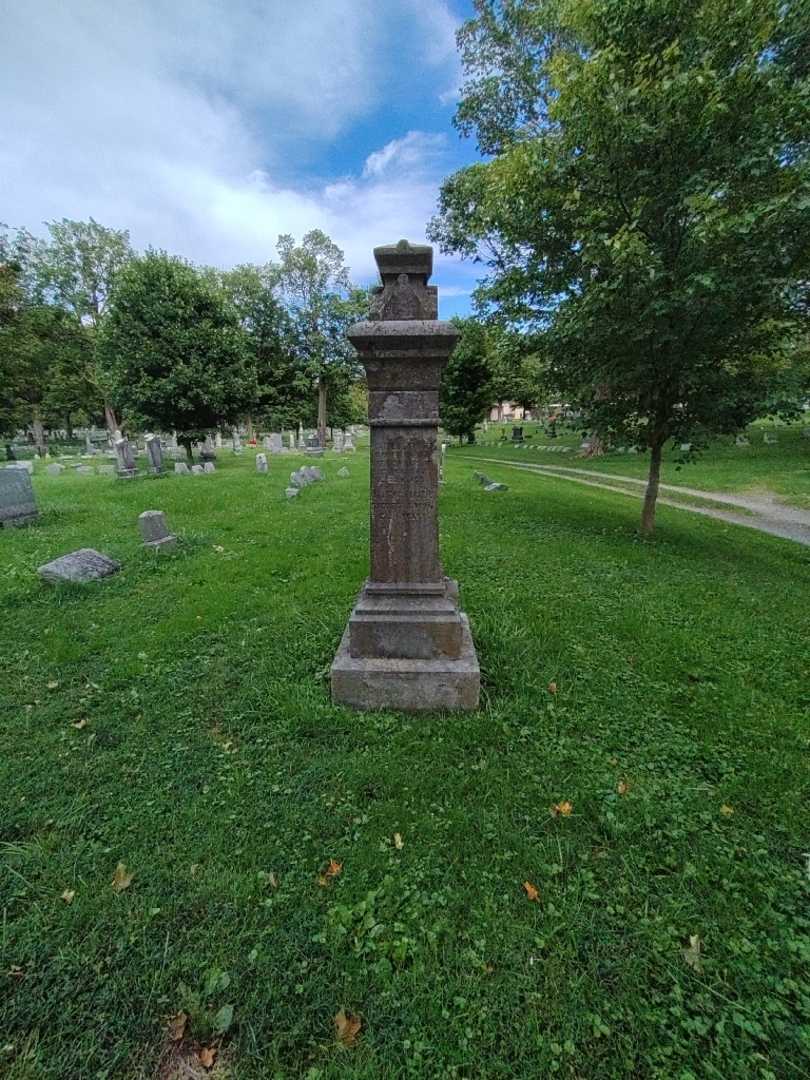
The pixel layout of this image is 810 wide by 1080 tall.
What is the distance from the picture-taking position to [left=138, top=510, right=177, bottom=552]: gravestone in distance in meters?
6.50

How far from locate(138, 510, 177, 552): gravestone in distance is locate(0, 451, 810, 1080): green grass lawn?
6.40 feet

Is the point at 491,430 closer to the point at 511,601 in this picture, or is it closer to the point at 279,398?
the point at 279,398

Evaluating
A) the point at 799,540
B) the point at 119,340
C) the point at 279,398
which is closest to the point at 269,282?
the point at 279,398

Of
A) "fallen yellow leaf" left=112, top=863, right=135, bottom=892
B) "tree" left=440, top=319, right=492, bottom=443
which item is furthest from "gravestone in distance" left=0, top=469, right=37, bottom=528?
"tree" left=440, top=319, right=492, bottom=443

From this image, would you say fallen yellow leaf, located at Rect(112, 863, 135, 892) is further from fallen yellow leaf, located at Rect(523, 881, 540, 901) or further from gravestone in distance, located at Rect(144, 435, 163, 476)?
gravestone in distance, located at Rect(144, 435, 163, 476)

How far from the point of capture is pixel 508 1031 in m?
1.58

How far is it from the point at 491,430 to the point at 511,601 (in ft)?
143

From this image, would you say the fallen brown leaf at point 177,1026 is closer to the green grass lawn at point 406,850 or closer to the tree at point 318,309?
the green grass lawn at point 406,850

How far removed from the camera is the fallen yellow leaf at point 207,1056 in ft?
4.90

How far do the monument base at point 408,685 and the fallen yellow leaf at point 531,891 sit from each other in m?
1.18

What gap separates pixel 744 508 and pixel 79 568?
1435cm

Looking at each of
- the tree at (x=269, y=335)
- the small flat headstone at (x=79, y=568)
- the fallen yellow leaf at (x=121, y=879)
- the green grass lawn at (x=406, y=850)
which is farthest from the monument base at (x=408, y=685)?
the tree at (x=269, y=335)

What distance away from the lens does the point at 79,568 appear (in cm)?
534

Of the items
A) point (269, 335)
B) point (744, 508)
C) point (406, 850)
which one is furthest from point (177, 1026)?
point (269, 335)
